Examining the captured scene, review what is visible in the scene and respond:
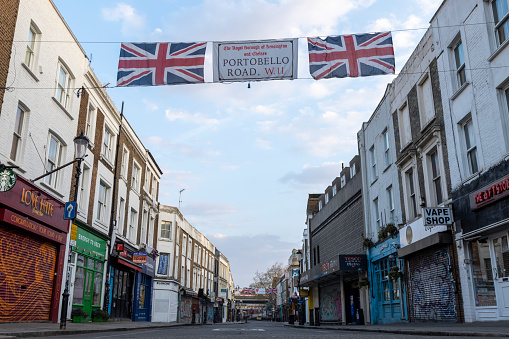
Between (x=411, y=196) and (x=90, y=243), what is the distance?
580 inches

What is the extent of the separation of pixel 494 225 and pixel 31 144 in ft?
49.0

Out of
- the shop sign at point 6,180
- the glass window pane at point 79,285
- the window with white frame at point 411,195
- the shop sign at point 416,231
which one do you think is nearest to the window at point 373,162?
the window with white frame at point 411,195

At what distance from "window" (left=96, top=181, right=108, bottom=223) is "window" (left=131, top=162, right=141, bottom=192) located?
5264mm

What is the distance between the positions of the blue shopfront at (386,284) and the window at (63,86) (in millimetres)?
15388

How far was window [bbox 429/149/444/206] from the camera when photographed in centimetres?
1678

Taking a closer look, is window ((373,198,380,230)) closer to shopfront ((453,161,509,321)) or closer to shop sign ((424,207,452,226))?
shop sign ((424,207,452,226))

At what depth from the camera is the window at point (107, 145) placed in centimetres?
2467

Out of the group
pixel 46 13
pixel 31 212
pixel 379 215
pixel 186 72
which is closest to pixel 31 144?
pixel 31 212

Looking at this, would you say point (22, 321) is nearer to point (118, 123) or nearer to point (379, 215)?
point (118, 123)

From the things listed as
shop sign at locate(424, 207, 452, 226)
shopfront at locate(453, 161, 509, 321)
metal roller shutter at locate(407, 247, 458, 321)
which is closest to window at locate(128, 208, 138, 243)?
metal roller shutter at locate(407, 247, 458, 321)

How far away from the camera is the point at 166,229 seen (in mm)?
43406

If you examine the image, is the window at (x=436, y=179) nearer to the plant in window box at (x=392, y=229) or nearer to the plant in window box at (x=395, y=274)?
the plant in window box at (x=392, y=229)

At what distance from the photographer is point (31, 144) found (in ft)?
53.1

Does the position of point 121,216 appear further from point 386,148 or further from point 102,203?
point 386,148
